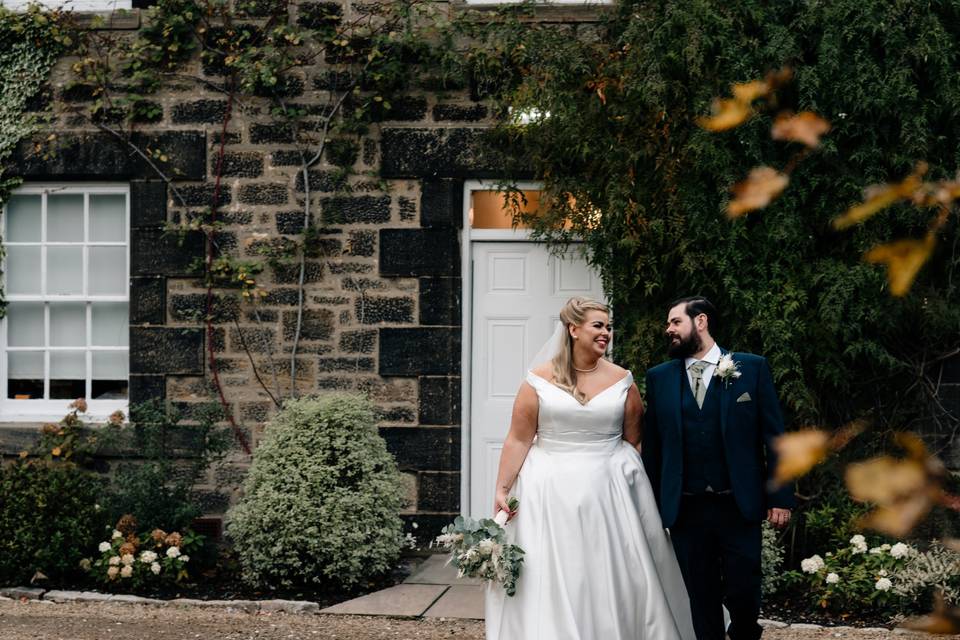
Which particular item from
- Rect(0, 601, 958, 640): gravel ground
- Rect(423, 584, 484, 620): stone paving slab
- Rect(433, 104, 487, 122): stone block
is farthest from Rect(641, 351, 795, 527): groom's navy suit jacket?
Rect(433, 104, 487, 122): stone block

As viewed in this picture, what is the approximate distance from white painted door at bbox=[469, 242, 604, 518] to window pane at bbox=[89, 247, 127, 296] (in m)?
2.67

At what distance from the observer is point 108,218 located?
853 centimetres

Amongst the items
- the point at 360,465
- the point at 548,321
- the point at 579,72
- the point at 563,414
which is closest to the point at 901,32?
the point at 579,72

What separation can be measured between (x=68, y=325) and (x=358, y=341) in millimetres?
2269

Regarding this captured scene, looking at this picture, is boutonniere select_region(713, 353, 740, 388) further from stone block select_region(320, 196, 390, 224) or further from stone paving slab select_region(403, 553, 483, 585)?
stone block select_region(320, 196, 390, 224)

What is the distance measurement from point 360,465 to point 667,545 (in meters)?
2.62

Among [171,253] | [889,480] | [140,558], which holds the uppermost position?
[171,253]

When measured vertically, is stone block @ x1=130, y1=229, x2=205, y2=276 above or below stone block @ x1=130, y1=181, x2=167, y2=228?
below

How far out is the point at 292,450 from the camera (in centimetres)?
711

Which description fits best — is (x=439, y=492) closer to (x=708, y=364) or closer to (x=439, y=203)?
(x=439, y=203)

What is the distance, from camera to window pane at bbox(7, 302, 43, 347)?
854 centimetres

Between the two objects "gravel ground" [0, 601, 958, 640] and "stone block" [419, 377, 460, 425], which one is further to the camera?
"stone block" [419, 377, 460, 425]

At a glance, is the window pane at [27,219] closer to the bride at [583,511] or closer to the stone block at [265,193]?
the stone block at [265,193]

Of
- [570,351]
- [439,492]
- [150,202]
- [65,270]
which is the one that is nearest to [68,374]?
[65,270]
